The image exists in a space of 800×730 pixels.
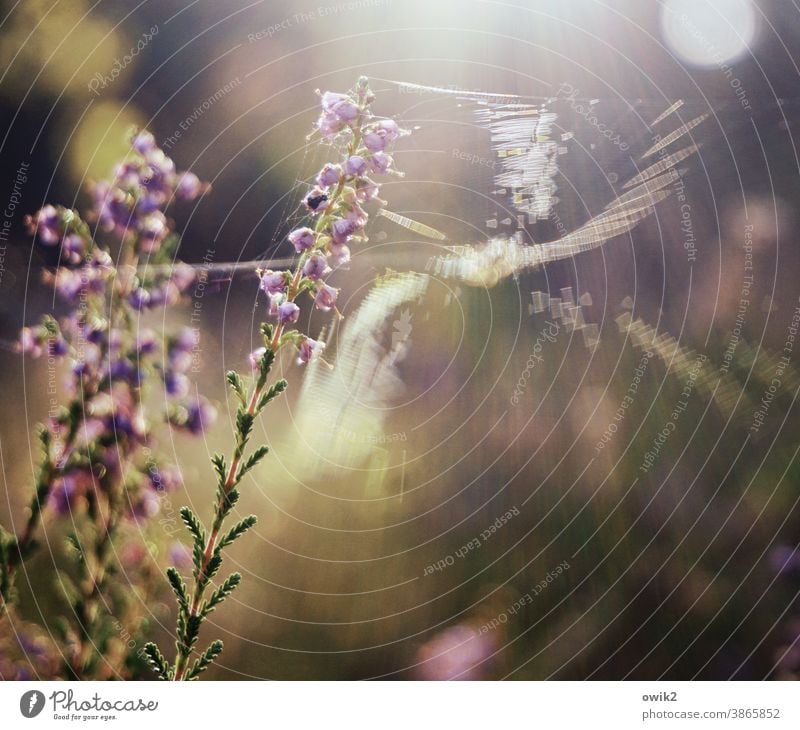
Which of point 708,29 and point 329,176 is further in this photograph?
point 708,29

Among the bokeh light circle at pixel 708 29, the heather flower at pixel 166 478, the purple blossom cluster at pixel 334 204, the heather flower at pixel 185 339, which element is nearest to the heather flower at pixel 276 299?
the purple blossom cluster at pixel 334 204

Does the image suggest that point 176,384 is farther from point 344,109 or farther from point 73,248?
point 344,109

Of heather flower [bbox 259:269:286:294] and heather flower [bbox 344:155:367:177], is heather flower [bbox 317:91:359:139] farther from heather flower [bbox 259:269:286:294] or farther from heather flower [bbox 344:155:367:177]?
heather flower [bbox 259:269:286:294]

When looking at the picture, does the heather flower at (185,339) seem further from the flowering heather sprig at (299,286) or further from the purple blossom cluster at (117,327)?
the flowering heather sprig at (299,286)

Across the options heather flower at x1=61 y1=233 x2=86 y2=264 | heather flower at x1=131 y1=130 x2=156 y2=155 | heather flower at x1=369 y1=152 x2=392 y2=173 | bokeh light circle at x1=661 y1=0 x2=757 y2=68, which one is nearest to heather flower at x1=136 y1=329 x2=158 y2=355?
heather flower at x1=61 y1=233 x2=86 y2=264
